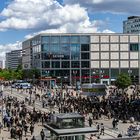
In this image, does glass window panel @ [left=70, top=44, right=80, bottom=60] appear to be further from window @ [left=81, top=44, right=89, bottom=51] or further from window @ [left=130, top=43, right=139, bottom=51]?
window @ [left=130, top=43, right=139, bottom=51]

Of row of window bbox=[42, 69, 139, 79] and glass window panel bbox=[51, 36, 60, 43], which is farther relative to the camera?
glass window panel bbox=[51, 36, 60, 43]

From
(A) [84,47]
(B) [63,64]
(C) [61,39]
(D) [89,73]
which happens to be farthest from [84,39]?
(D) [89,73]

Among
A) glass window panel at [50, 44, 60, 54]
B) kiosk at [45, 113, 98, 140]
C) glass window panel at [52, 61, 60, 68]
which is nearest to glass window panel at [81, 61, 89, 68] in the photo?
glass window panel at [52, 61, 60, 68]

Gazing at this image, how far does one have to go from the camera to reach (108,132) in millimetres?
43375

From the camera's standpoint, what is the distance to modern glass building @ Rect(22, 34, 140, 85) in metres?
133

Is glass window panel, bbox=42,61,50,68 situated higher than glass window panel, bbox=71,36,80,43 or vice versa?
glass window panel, bbox=71,36,80,43

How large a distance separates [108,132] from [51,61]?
8985 centimetres

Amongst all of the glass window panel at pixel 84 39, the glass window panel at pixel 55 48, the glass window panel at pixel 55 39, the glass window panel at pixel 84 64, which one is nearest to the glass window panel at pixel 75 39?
the glass window panel at pixel 84 39

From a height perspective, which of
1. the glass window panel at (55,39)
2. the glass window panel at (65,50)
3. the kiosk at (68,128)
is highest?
the glass window panel at (55,39)

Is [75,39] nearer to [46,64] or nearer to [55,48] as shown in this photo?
[55,48]

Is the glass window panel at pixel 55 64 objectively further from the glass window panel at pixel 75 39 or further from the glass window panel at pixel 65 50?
the glass window panel at pixel 75 39

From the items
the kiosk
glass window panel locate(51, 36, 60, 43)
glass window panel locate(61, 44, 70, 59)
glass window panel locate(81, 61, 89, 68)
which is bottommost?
the kiosk

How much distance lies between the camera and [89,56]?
134 meters

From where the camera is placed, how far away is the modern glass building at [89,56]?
133 m
